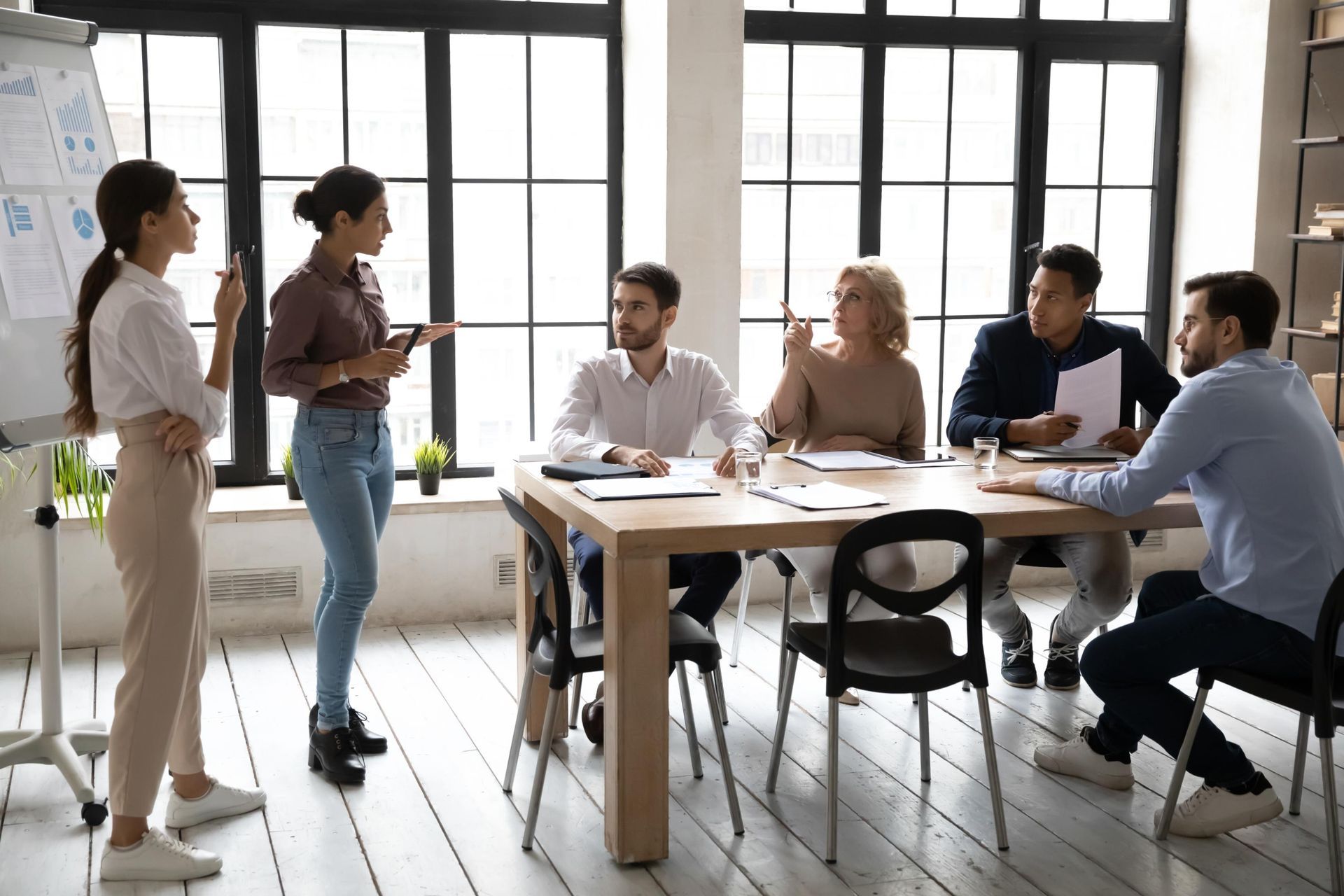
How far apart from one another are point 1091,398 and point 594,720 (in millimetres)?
1701

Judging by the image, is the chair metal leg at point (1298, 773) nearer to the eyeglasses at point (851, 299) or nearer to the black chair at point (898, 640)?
the black chair at point (898, 640)

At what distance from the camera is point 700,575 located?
3.42m

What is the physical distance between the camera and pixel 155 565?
2629 mm

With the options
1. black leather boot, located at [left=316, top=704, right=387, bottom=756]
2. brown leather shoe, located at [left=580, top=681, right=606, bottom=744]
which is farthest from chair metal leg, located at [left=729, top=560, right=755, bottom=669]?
black leather boot, located at [left=316, top=704, right=387, bottom=756]

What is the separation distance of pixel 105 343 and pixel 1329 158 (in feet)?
15.2

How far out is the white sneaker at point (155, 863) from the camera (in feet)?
8.73

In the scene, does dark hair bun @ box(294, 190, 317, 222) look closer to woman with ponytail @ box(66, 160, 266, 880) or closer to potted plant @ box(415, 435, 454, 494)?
woman with ponytail @ box(66, 160, 266, 880)

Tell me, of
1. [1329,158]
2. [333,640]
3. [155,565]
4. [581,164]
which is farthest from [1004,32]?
[155,565]

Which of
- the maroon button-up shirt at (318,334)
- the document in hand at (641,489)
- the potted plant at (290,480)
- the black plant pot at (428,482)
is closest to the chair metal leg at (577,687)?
the document in hand at (641,489)

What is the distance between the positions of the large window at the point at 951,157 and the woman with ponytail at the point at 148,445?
277 cm

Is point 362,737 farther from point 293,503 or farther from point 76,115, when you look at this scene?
point 76,115

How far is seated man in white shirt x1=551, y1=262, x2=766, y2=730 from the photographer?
343 centimetres

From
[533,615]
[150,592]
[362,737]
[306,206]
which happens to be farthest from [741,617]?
[150,592]

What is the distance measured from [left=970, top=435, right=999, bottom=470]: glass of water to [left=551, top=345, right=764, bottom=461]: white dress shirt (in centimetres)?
61
